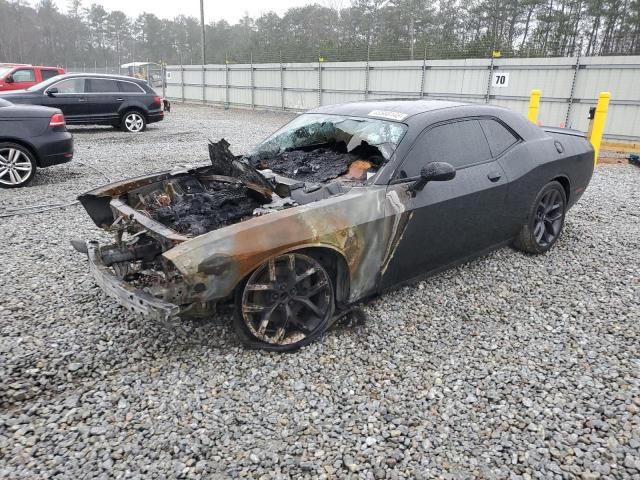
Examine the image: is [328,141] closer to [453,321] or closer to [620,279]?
[453,321]

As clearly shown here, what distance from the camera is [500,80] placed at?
1309 cm

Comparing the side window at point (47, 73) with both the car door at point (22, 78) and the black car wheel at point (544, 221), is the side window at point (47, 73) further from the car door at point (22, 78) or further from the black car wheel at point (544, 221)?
the black car wheel at point (544, 221)

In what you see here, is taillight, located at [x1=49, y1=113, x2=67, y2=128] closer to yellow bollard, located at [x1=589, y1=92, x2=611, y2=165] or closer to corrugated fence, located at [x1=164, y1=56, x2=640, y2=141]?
yellow bollard, located at [x1=589, y1=92, x2=611, y2=165]

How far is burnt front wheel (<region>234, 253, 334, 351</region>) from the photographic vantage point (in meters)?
2.96

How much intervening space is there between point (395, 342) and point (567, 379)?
1.07 metres

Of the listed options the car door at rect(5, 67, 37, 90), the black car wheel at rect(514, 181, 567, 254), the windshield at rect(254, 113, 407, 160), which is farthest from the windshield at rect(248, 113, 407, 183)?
the car door at rect(5, 67, 37, 90)

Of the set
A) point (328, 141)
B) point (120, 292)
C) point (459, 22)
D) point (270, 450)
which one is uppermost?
point (459, 22)

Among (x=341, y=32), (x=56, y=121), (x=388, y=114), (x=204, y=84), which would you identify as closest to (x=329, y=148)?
(x=388, y=114)

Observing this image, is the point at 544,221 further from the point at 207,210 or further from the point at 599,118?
the point at 599,118

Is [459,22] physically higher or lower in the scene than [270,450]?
higher

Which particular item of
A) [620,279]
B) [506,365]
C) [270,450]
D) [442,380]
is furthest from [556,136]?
[270,450]

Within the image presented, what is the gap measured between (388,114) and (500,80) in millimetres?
10825

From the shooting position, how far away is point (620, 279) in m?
4.29

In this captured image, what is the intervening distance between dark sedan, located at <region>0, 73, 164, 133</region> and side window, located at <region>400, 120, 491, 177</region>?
10717mm
